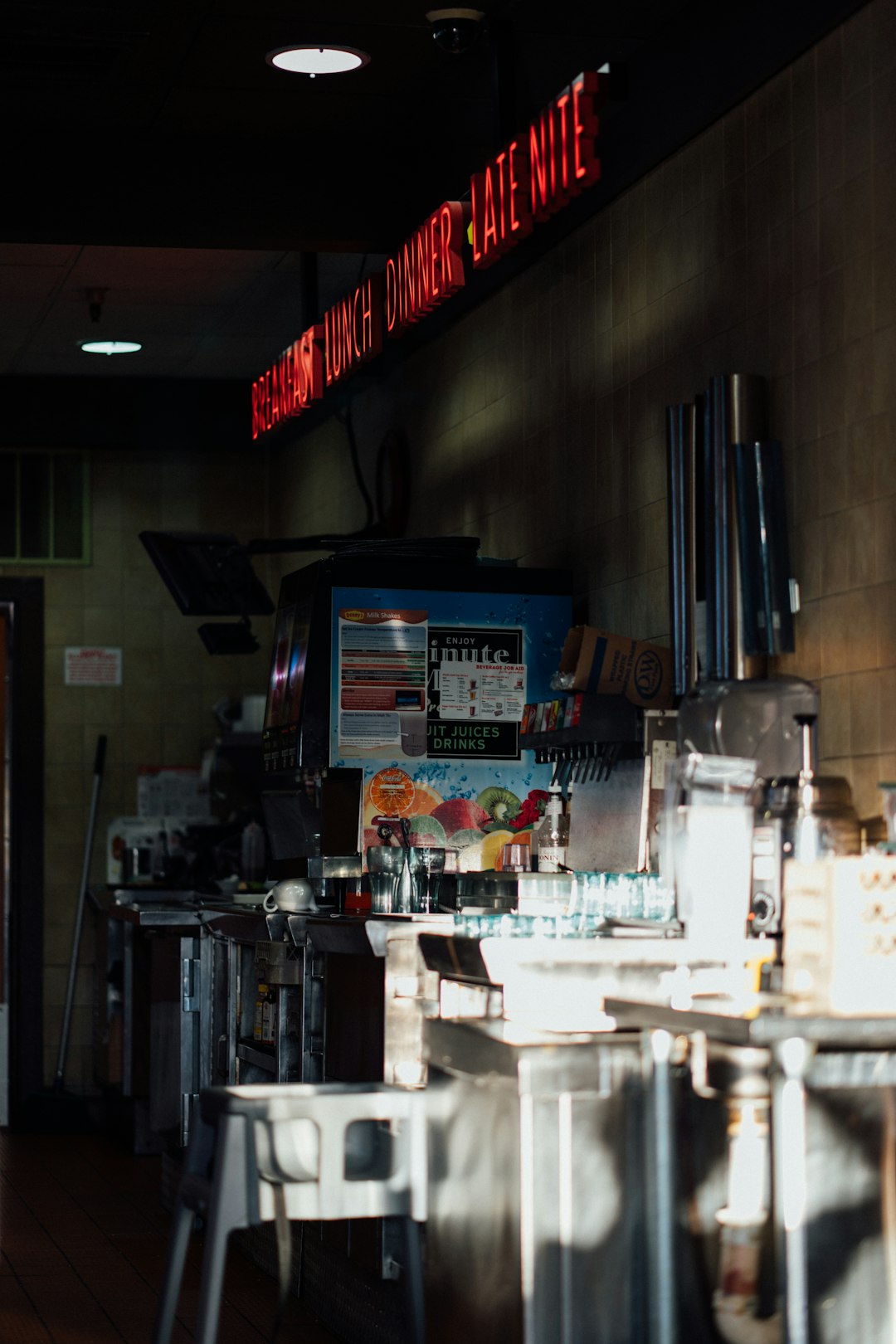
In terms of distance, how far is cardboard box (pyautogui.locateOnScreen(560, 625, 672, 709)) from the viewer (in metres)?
4.54

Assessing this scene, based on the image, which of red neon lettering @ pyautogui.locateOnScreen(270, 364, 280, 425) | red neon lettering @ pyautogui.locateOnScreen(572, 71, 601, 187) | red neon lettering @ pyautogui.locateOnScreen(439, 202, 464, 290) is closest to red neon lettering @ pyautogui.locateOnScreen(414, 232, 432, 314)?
red neon lettering @ pyautogui.locateOnScreen(439, 202, 464, 290)

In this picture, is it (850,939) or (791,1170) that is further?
(850,939)

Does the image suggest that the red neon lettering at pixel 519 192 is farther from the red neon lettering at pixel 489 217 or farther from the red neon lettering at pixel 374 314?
the red neon lettering at pixel 374 314

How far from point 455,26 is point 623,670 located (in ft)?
5.60

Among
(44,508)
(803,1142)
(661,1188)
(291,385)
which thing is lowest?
(661,1188)

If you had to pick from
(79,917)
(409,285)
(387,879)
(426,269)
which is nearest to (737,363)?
(426,269)

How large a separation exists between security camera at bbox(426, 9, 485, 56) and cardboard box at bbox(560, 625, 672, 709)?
1549 millimetres

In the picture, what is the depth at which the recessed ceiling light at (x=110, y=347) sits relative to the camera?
26.0ft

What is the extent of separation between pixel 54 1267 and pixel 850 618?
3.06 m

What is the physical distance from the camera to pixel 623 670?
455 cm

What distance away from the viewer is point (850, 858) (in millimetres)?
2830

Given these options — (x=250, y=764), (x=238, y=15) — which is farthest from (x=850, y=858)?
(x=250, y=764)

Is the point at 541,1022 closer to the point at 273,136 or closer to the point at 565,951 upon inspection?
the point at 565,951

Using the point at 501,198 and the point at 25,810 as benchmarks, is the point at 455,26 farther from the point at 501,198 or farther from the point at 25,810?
the point at 25,810
